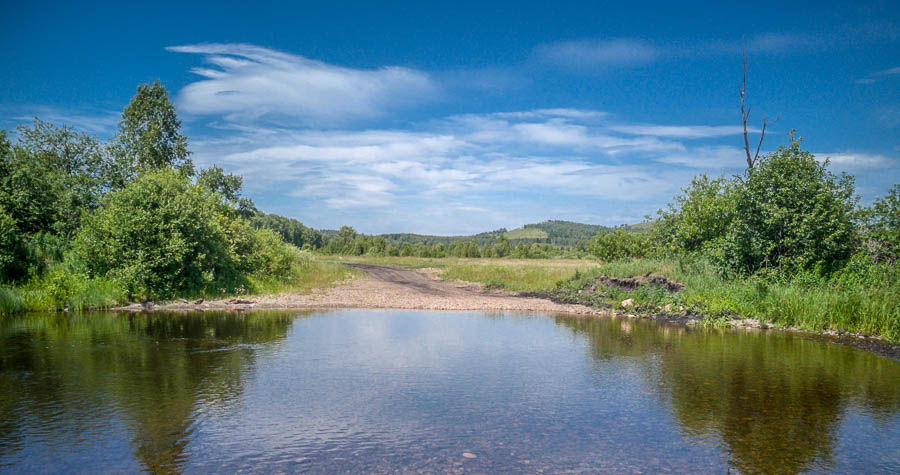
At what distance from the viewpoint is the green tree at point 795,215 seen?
58.6 ft

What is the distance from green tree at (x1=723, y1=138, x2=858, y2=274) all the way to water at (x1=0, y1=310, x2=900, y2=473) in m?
5.82

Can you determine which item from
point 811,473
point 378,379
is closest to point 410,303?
point 378,379

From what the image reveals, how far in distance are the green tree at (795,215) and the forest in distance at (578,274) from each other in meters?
0.05

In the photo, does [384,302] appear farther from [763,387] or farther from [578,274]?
[763,387]

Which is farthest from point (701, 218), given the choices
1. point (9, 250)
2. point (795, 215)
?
point (9, 250)

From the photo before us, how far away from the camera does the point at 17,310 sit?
1703 cm

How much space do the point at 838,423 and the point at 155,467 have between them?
9.00 meters

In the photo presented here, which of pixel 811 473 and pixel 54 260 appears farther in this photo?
pixel 54 260

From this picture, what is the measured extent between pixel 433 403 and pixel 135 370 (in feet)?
19.0

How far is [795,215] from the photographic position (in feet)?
59.1

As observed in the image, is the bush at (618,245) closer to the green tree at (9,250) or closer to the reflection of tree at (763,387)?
the reflection of tree at (763,387)

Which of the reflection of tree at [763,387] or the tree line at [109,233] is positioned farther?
the tree line at [109,233]

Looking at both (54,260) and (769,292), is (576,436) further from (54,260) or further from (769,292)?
(54,260)

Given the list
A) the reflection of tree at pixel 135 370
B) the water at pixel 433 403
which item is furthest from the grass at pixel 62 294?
the water at pixel 433 403
